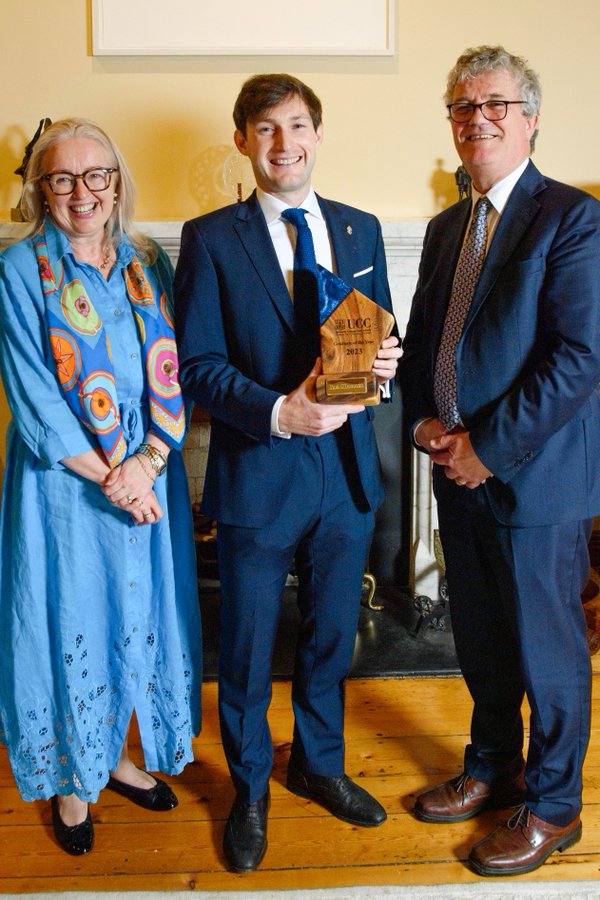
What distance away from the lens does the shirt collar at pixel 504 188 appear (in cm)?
159

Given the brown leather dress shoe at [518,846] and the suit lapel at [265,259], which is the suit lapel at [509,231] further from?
the brown leather dress shoe at [518,846]

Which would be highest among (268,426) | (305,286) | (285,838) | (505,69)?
(505,69)

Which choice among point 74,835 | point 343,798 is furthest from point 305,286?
point 74,835

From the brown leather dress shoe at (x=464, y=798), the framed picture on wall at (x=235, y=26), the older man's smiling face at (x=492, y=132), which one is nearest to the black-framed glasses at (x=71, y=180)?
the older man's smiling face at (x=492, y=132)

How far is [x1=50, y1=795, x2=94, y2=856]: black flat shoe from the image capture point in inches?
72.0

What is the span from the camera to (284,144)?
156cm

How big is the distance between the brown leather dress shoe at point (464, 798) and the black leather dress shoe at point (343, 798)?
0.35 feet

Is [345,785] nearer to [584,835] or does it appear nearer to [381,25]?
[584,835]

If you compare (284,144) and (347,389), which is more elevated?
(284,144)

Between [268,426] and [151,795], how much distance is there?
104 centimetres

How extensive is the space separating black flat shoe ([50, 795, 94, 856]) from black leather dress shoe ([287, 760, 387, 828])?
509 mm

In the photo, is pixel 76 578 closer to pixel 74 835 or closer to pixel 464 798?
pixel 74 835

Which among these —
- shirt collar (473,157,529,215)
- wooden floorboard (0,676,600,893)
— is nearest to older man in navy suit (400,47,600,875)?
shirt collar (473,157,529,215)

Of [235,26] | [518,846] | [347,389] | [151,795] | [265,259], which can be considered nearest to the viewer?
[347,389]
